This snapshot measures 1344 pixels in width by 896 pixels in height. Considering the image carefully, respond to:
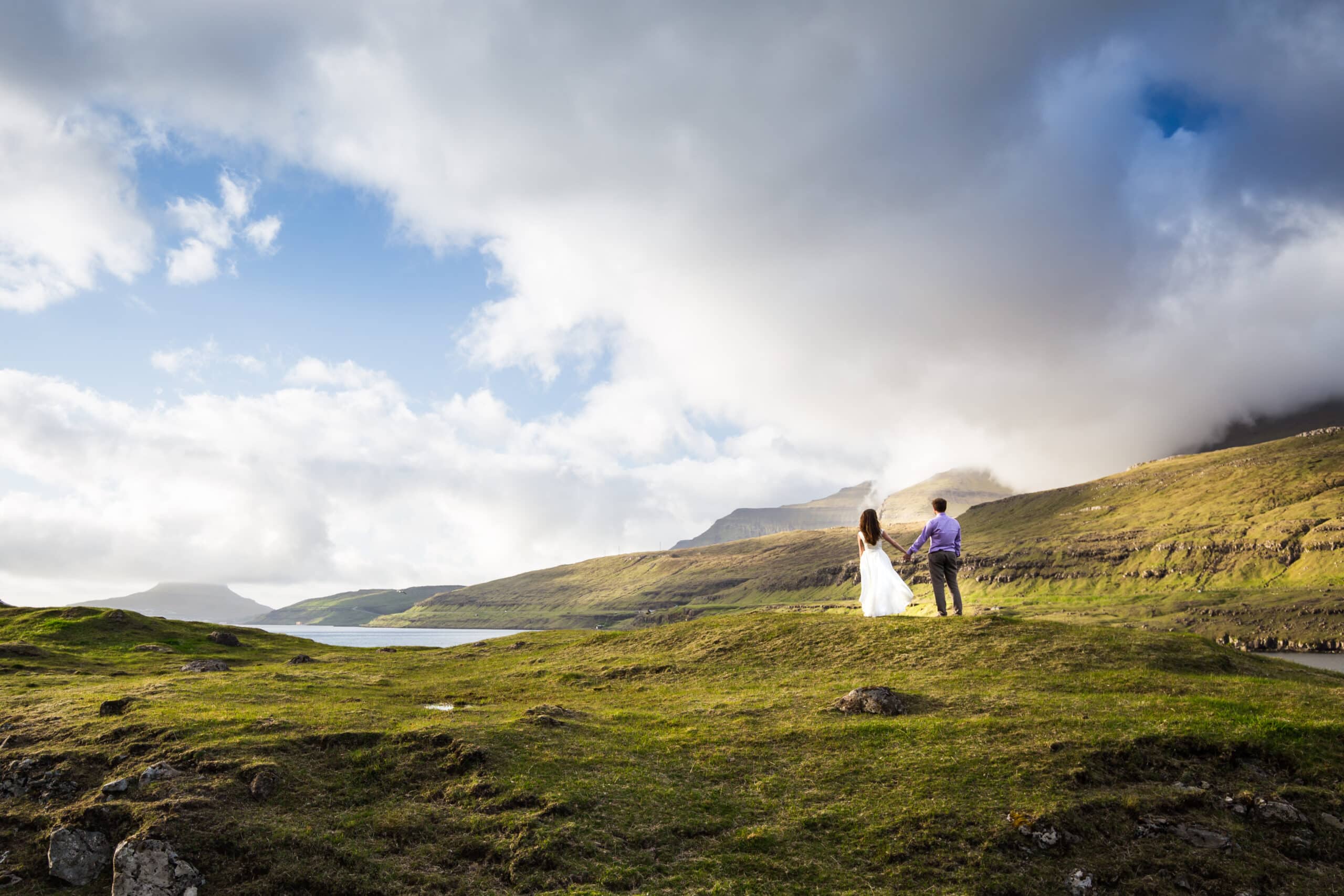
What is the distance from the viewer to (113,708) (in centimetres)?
2436

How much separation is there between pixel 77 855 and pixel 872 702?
21.7m

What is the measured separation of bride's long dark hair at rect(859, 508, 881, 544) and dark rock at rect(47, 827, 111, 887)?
93.5ft

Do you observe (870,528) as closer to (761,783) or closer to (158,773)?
(761,783)

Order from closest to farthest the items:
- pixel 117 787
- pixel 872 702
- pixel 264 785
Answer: pixel 117 787
pixel 264 785
pixel 872 702

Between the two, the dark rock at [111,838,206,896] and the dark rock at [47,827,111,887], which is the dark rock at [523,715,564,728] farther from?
the dark rock at [47,827,111,887]

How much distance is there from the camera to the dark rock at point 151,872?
532 inches

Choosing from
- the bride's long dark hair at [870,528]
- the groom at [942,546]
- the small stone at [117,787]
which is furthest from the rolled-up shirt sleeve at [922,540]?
the small stone at [117,787]

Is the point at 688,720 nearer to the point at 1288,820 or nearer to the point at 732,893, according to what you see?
the point at 732,893

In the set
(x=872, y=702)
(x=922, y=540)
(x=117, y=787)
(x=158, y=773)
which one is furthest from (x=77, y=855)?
(x=922, y=540)

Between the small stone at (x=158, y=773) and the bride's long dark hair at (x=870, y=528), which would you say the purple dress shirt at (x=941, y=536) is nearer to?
the bride's long dark hair at (x=870, y=528)

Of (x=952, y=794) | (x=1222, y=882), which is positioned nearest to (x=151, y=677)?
(x=952, y=794)

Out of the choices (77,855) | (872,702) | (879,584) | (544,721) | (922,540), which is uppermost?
(922,540)

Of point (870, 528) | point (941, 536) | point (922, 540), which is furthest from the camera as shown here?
point (870, 528)

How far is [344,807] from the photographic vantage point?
16922mm
